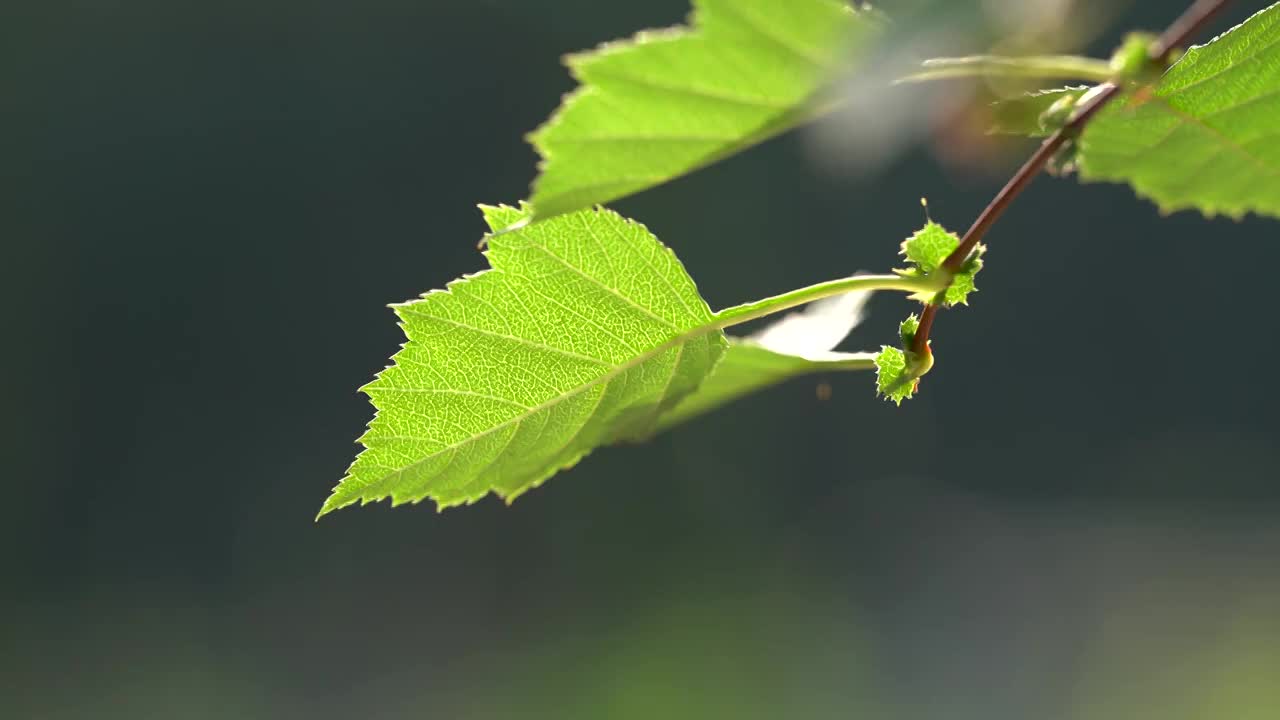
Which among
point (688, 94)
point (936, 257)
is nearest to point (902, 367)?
point (936, 257)

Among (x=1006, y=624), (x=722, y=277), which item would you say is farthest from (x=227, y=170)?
(x=1006, y=624)

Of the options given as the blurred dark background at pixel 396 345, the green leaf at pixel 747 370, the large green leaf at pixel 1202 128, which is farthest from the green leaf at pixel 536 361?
the blurred dark background at pixel 396 345

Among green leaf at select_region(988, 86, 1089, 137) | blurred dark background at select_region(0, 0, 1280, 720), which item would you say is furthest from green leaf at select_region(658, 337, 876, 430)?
blurred dark background at select_region(0, 0, 1280, 720)

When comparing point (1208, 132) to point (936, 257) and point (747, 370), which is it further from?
point (747, 370)

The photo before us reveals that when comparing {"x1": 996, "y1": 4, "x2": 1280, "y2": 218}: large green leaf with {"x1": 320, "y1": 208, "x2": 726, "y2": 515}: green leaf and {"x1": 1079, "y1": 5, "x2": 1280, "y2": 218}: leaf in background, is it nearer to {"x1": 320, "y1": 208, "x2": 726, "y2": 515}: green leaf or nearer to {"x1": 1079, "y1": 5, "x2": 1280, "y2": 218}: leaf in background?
{"x1": 1079, "y1": 5, "x2": 1280, "y2": 218}: leaf in background

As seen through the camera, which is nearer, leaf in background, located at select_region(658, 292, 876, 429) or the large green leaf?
the large green leaf

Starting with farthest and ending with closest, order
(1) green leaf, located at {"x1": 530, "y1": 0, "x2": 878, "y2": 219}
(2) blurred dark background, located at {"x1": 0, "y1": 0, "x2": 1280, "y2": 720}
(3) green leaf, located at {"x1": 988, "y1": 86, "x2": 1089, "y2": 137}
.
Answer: (2) blurred dark background, located at {"x1": 0, "y1": 0, "x2": 1280, "y2": 720}, (3) green leaf, located at {"x1": 988, "y1": 86, "x2": 1089, "y2": 137}, (1) green leaf, located at {"x1": 530, "y1": 0, "x2": 878, "y2": 219}

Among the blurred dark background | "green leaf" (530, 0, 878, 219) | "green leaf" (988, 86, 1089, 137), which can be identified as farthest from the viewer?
the blurred dark background
